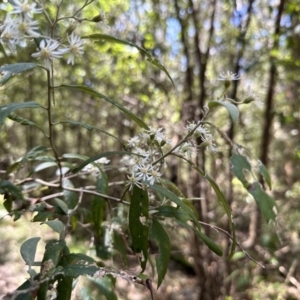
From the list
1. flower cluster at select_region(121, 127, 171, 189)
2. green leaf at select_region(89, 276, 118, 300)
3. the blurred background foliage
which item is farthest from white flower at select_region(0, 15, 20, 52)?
the blurred background foliage

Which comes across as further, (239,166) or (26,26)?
Result: (239,166)

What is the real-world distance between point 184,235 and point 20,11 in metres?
1.81

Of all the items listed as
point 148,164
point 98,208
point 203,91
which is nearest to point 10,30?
point 148,164

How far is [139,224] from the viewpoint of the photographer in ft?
2.26

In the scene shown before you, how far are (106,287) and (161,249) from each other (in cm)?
16

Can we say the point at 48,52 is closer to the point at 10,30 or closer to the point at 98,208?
the point at 10,30

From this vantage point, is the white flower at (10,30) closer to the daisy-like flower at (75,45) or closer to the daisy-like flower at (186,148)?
the daisy-like flower at (75,45)

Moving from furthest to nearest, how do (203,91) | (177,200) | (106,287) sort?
(203,91)
(106,287)
(177,200)

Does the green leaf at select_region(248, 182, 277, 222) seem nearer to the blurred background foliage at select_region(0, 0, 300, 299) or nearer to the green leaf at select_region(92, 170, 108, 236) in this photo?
the green leaf at select_region(92, 170, 108, 236)

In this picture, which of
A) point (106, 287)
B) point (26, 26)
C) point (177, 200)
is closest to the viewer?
point (26, 26)

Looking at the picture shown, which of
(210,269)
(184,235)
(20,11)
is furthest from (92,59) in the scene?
(20,11)

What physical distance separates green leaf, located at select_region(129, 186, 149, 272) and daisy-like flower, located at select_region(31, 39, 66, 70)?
26 centimetres

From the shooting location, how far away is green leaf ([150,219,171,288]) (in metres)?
0.69

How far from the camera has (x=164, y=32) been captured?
225 cm
